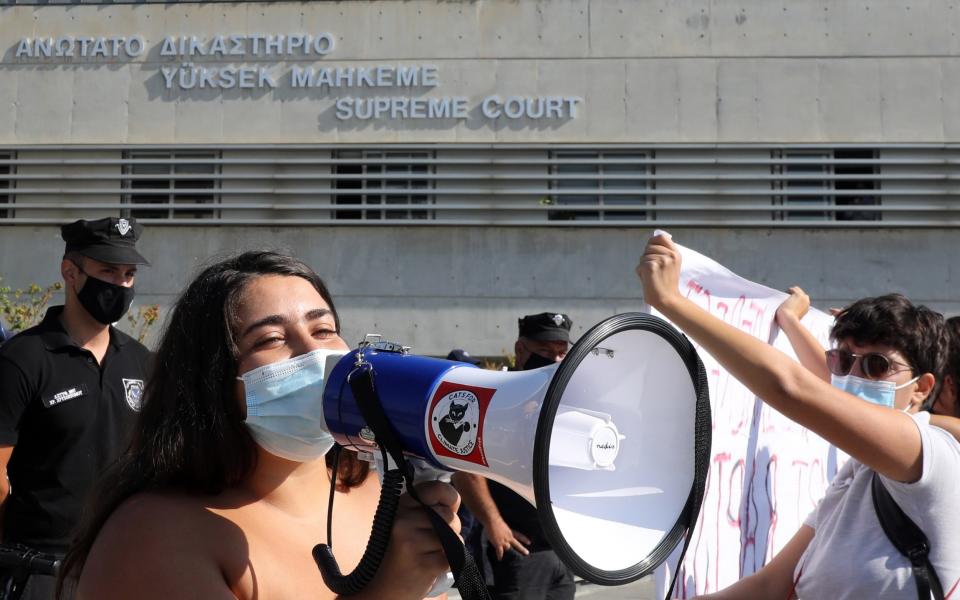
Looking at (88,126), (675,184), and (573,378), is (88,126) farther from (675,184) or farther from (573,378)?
(573,378)

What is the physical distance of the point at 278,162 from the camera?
13.2 meters

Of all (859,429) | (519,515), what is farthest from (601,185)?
(859,429)

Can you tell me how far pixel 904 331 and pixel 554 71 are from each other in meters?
11.2

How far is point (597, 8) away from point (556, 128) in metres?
1.83

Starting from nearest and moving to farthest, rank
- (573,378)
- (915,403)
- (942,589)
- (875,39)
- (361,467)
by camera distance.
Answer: (573,378) < (361,467) < (942,589) < (915,403) < (875,39)

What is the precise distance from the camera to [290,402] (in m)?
1.56

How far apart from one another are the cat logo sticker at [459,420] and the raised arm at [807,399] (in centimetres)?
84

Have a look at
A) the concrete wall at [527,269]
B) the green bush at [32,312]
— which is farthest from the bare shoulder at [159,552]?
the concrete wall at [527,269]

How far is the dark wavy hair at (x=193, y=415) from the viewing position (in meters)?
1.62

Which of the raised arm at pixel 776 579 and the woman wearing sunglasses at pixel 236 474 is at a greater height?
the woman wearing sunglasses at pixel 236 474

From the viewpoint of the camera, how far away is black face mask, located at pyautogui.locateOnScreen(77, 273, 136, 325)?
3.68m

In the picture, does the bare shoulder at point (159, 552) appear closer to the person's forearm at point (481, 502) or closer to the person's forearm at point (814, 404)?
the person's forearm at point (814, 404)

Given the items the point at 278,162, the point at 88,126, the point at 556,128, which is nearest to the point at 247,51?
the point at 278,162

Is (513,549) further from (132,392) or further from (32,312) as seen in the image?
(32,312)
